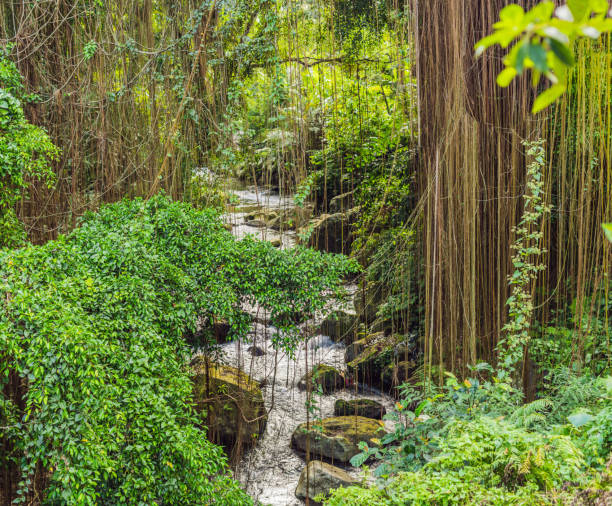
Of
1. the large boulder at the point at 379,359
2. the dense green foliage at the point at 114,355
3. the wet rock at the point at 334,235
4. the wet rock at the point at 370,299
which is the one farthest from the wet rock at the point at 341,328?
the dense green foliage at the point at 114,355

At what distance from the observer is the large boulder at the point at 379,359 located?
4.63m

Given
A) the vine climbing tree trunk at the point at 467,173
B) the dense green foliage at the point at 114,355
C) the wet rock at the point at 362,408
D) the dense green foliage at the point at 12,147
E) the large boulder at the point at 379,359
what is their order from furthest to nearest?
the large boulder at the point at 379,359 → the wet rock at the point at 362,408 → the vine climbing tree trunk at the point at 467,173 → the dense green foliage at the point at 12,147 → the dense green foliage at the point at 114,355

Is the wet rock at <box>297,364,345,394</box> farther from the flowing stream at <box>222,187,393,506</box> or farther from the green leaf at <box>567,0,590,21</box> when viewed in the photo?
the green leaf at <box>567,0,590,21</box>

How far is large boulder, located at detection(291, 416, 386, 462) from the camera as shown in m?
3.96

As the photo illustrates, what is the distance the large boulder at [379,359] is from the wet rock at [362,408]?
0.92 feet

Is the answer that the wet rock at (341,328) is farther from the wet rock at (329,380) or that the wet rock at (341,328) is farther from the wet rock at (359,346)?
the wet rock at (329,380)

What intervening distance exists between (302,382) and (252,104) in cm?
279

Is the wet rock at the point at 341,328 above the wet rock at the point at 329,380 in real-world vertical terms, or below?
above

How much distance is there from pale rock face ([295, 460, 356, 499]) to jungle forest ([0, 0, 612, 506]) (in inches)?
0.6

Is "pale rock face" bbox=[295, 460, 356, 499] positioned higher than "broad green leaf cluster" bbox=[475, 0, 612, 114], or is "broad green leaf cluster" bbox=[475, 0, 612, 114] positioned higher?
"broad green leaf cluster" bbox=[475, 0, 612, 114]

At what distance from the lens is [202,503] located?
82.3 inches

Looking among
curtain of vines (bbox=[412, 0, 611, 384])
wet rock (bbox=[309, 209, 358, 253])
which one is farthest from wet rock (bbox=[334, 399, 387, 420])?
wet rock (bbox=[309, 209, 358, 253])

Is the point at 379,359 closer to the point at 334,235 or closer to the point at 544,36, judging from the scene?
the point at 334,235

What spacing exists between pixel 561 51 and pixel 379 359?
14.9 feet
